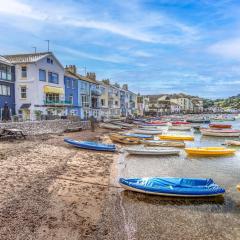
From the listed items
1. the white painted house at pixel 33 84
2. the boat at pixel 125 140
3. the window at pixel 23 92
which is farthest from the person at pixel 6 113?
the boat at pixel 125 140

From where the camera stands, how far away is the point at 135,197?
13234 millimetres

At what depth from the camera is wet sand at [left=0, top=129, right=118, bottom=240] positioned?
905 centimetres

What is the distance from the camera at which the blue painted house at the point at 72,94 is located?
54.4 metres

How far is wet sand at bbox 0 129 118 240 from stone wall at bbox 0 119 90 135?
383 inches

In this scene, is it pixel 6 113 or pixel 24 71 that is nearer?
pixel 6 113

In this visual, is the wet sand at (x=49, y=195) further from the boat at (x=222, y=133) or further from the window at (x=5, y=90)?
the boat at (x=222, y=133)

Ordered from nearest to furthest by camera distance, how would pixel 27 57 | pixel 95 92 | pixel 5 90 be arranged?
pixel 5 90 → pixel 27 57 → pixel 95 92

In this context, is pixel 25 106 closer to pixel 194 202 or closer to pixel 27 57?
pixel 27 57

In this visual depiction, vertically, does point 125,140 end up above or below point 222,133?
above

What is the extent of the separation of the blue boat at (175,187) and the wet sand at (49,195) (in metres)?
1.47

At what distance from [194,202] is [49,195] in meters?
6.01

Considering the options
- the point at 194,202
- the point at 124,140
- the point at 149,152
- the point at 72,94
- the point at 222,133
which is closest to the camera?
the point at 194,202

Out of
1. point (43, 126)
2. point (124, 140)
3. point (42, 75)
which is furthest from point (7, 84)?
point (124, 140)

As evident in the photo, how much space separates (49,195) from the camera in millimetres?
12203
